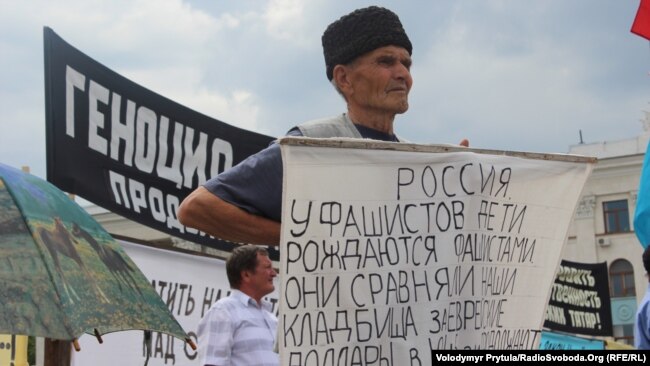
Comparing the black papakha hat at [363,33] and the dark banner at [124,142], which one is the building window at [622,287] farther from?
the black papakha hat at [363,33]

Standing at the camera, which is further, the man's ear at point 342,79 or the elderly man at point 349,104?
the man's ear at point 342,79

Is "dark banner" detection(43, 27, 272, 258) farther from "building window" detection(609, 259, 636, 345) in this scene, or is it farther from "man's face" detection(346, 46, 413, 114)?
"building window" detection(609, 259, 636, 345)

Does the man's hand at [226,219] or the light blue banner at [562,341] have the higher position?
the man's hand at [226,219]

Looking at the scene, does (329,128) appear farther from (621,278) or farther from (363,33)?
(621,278)

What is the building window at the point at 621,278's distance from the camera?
40.5 meters

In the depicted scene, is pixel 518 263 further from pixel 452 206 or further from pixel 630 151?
pixel 630 151

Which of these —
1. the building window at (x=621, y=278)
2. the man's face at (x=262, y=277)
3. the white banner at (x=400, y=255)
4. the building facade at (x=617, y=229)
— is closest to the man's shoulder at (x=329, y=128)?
the white banner at (x=400, y=255)

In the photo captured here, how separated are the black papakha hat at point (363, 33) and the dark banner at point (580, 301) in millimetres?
14086

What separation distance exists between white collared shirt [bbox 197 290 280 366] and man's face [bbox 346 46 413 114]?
3232 millimetres

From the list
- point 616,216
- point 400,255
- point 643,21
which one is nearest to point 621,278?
point 616,216

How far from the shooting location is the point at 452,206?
2.43 metres

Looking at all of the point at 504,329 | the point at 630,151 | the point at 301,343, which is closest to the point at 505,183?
the point at 504,329

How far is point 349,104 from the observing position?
105 inches

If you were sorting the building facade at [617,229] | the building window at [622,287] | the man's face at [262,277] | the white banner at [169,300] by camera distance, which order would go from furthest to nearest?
the building facade at [617,229] < the building window at [622,287] < the white banner at [169,300] < the man's face at [262,277]
